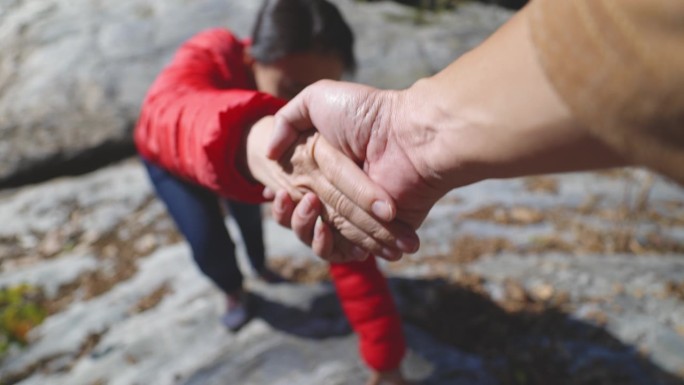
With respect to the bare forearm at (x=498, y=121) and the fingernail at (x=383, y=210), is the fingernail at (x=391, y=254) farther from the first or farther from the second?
the bare forearm at (x=498, y=121)

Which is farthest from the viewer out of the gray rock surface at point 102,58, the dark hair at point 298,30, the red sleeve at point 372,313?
the gray rock surface at point 102,58

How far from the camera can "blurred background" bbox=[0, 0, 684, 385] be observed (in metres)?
2.24

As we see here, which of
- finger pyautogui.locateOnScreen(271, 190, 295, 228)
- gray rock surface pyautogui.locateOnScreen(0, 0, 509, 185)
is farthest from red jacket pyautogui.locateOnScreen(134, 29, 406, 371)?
gray rock surface pyautogui.locateOnScreen(0, 0, 509, 185)

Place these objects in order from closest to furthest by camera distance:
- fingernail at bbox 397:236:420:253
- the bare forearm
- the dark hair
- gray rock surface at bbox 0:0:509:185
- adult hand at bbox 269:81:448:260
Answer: the bare forearm, adult hand at bbox 269:81:448:260, fingernail at bbox 397:236:420:253, the dark hair, gray rock surface at bbox 0:0:509:185

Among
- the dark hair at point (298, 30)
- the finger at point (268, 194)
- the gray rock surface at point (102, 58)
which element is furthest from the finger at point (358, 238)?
the gray rock surface at point (102, 58)

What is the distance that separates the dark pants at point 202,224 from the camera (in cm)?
227

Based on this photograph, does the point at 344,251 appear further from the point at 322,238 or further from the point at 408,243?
the point at 408,243

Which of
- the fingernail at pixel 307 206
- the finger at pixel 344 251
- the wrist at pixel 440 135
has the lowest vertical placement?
the finger at pixel 344 251

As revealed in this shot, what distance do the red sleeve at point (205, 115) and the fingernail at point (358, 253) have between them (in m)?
0.44

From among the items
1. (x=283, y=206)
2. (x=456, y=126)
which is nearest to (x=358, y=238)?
(x=283, y=206)

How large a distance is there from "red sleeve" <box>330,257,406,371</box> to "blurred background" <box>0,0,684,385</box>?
0.33 meters

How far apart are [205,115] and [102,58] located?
5.15 m

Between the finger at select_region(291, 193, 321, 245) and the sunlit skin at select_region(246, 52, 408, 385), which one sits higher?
the sunlit skin at select_region(246, 52, 408, 385)

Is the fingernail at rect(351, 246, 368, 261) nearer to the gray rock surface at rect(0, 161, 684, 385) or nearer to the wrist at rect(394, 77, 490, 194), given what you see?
the wrist at rect(394, 77, 490, 194)
